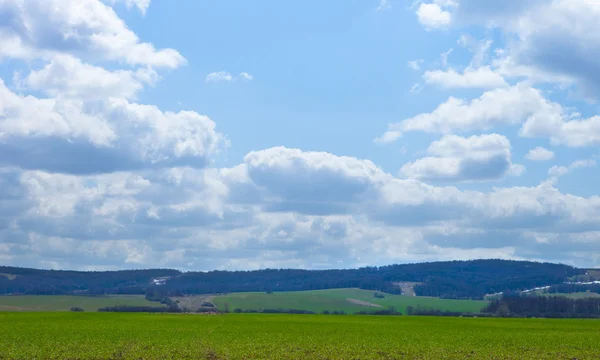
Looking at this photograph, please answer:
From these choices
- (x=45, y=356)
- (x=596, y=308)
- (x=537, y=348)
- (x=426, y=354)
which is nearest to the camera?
(x=45, y=356)

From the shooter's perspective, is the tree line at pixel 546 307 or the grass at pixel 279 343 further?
the tree line at pixel 546 307

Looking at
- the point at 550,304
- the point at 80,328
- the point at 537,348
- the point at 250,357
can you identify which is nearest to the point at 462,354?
the point at 537,348

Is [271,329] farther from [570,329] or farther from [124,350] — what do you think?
[570,329]

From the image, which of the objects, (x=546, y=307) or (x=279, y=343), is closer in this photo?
(x=279, y=343)

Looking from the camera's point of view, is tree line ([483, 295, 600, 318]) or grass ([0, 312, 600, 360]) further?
tree line ([483, 295, 600, 318])

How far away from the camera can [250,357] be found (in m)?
54.7

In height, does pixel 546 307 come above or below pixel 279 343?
above

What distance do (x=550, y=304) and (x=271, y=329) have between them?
131 m

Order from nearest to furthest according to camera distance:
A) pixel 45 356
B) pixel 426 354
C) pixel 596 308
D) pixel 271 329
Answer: pixel 45 356 < pixel 426 354 < pixel 271 329 < pixel 596 308

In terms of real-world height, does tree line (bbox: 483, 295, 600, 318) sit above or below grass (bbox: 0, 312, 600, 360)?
above

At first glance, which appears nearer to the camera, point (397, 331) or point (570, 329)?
point (397, 331)

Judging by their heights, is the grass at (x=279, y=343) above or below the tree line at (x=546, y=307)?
below

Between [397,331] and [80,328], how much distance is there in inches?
1492

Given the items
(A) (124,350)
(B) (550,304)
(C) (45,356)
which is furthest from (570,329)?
(B) (550,304)
